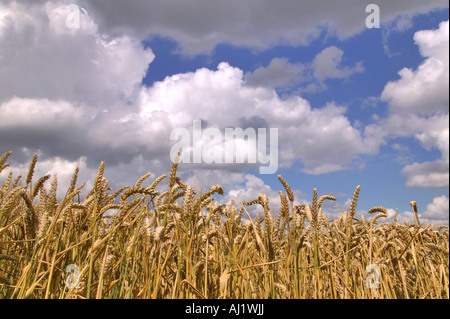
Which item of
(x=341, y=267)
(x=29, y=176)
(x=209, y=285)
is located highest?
(x=29, y=176)

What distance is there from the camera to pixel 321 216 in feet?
9.96

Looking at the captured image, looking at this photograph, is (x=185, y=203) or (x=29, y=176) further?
(x=29, y=176)

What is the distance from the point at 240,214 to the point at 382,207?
1.22 m

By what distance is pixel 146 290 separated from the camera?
6.52ft

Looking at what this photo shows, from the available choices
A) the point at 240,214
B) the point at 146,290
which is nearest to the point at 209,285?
the point at 146,290

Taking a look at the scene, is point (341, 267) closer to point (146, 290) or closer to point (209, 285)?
point (209, 285)
